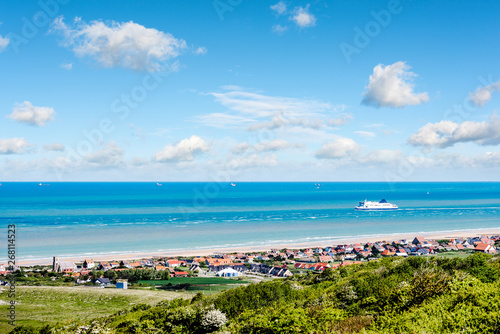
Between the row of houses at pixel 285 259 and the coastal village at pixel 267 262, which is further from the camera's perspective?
the row of houses at pixel 285 259

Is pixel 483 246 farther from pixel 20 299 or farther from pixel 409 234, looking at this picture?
pixel 20 299

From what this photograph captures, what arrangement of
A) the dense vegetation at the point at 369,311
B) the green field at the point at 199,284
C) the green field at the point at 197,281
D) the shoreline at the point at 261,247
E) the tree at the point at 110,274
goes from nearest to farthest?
the dense vegetation at the point at 369,311, the green field at the point at 199,284, the green field at the point at 197,281, the tree at the point at 110,274, the shoreline at the point at 261,247

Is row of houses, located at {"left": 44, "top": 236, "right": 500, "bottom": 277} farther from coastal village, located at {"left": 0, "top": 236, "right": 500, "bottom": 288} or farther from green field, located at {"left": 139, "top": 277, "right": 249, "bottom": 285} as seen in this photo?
green field, located at {"left": 139, "top": 277, "right": 249, "bottom": 285}

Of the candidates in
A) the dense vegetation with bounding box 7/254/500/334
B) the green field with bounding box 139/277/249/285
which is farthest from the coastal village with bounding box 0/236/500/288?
the dense vegetation with bounding box 7/254/500/334

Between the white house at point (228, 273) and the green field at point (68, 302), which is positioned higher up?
the white house at point (228, 273)

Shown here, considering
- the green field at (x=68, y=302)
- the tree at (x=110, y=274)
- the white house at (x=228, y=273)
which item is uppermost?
the tree at (x=110, y=274)

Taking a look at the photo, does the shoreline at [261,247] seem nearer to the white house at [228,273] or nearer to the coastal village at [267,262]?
the coastal village at [267,262]

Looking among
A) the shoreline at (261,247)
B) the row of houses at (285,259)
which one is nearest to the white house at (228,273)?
the row of houses at (285,259)

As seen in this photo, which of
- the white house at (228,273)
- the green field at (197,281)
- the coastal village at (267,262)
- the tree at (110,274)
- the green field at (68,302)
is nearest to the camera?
the green field at (68,302)
